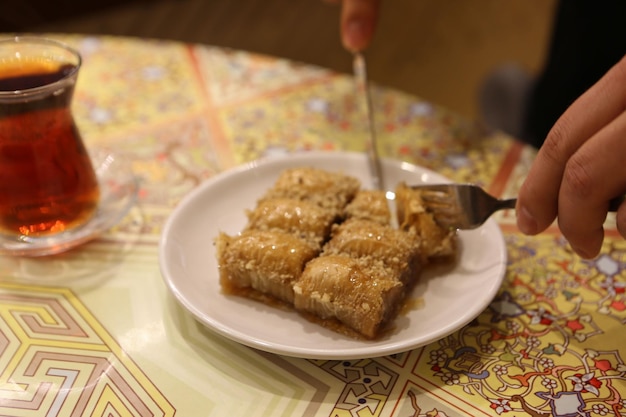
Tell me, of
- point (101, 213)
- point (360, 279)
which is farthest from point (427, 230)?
point (101, 213)

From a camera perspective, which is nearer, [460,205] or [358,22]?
[460,205]

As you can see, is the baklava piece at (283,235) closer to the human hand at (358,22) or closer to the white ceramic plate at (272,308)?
the white ceramic plate at (272,308)

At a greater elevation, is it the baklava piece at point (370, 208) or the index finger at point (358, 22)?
the index finger at point (358, 22)

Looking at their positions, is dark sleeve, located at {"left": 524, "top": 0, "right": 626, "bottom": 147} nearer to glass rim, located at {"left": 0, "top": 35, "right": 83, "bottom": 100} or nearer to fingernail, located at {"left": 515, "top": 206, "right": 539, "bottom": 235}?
fingernail, located at {"left": 515, "top": 206, "right": 539, "bottom": 235}

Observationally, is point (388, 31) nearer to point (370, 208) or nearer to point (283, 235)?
point (370, 208)

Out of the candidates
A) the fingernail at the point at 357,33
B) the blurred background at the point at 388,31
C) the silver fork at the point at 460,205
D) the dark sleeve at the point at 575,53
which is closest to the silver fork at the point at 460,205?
the silver fork at the point at 460,205

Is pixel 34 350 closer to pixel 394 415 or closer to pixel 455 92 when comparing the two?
pixel 394 415
